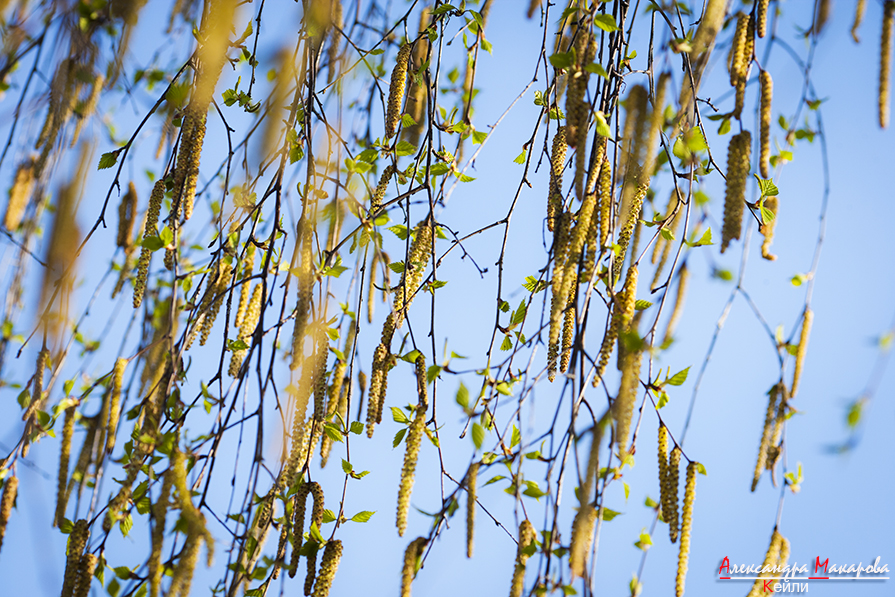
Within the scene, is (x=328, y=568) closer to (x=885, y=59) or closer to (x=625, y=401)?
(x=625, y=401)

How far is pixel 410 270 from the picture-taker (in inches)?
37.9

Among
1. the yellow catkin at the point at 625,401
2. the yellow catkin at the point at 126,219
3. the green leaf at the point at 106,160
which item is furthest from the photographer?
the yellow catkin at the point at 126,219

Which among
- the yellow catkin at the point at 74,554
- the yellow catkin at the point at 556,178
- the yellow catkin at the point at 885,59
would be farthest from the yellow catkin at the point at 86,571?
the yellow catkin at the point at 885,59

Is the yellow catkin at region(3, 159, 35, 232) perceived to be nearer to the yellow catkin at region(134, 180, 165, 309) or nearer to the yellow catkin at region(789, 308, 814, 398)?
the yellow catkin at region(134, 180, 165, 309)

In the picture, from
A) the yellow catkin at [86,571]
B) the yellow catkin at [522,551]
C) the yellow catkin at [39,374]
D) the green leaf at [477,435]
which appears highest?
the yellow catkin at [39,374]

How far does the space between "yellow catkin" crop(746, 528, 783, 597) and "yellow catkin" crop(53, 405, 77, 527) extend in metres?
1.17

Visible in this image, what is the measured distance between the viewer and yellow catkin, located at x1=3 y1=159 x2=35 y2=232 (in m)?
1.08

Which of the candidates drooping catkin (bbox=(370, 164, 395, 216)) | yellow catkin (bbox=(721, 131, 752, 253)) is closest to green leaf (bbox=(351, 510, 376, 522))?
drooping catkin (bbox=(370, 164, 395, 216))

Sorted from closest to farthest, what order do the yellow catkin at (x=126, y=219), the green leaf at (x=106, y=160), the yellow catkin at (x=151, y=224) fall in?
1. the yellow catkin at (x=151, y=224)
2. the green leaf at (x=106, y=160)
3. the yellow catkin at (x=126, y=219)

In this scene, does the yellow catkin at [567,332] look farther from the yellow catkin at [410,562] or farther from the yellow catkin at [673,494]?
the yellow catkin at [410,562]

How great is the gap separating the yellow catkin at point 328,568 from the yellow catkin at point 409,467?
0.14 metres

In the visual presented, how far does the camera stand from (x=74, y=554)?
0.89 meters

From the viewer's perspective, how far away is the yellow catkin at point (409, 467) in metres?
0.81

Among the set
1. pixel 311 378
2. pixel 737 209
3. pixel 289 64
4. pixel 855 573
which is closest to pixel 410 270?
pixel 311 378
